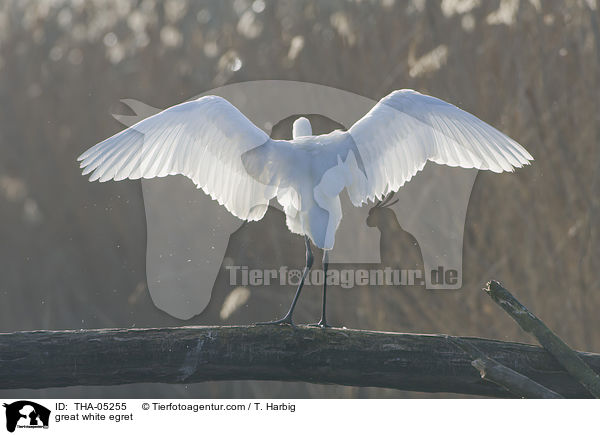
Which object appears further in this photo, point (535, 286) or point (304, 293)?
point (304, 293)

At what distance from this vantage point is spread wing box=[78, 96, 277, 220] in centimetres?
209

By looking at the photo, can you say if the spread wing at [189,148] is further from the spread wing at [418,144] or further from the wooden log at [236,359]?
the wooden log at [236,359]

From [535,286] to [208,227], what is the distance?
1465 millimetres

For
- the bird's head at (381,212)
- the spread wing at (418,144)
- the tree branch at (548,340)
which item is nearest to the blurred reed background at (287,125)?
the bird's head at (381,212)

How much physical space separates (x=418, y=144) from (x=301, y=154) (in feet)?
1.32

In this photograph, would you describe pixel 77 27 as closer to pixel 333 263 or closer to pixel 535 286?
pixel 333 263

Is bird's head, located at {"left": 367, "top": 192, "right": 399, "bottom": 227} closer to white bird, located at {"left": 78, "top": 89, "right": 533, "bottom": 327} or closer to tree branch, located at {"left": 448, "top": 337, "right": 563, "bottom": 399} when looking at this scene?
white bird, located at {"left": 78, "top": 89, "right": 533, "bottom": 327}

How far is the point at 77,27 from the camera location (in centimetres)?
388

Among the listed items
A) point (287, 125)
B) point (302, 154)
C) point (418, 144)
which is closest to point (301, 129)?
point (302, 154)

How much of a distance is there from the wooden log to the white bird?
0.96 ft

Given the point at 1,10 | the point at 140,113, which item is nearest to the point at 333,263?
the point at 140,113

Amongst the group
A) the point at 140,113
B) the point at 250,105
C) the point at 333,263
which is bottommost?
the point at 333,263

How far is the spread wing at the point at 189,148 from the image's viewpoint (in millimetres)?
2090
